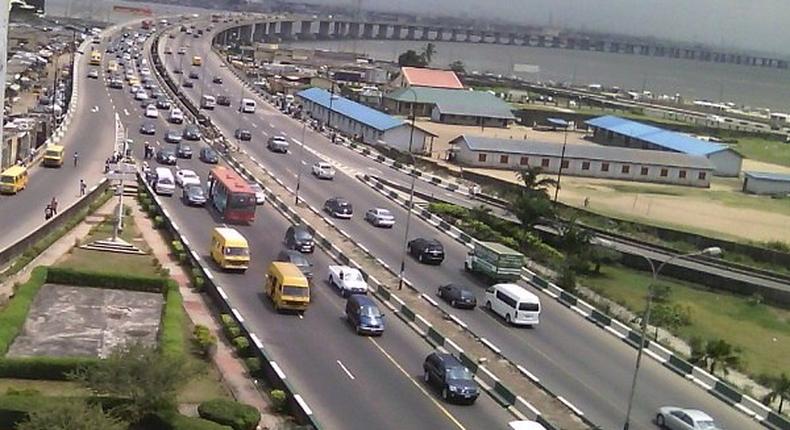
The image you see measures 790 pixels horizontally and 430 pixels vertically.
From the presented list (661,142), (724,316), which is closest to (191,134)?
(724,316)

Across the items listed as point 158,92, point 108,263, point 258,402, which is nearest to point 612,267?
point 108,263

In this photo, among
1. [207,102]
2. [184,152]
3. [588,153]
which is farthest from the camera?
[207,102]

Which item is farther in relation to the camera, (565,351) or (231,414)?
(565,351)

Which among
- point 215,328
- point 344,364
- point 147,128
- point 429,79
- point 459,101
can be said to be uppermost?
point 429,79

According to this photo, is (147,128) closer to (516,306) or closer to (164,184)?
(164,184)

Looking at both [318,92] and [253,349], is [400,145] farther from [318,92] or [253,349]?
[253,349]

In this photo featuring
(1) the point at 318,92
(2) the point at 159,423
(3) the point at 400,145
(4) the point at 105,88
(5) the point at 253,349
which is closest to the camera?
(2) the point at 159,423

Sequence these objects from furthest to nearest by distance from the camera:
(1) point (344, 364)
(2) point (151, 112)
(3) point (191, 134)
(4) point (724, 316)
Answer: (2) point (151, 112) → (3) point (191, 134) → (4) point (724, 316) → (1) point (344, 364)
